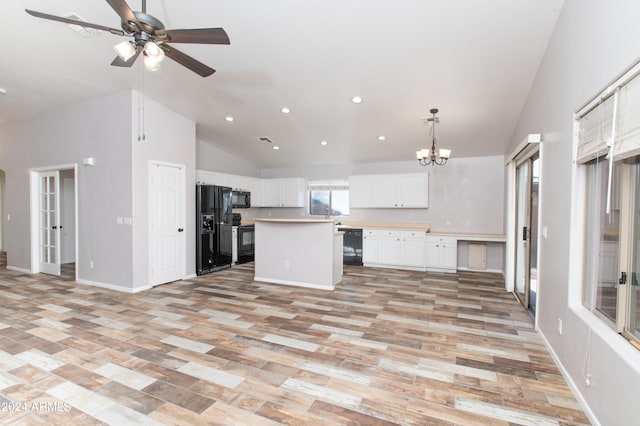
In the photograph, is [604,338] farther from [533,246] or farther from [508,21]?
[508,21]

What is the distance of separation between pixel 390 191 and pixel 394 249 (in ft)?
4.42

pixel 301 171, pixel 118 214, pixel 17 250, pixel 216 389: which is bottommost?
pixel 216 389

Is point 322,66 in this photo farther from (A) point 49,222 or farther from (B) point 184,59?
(A) point 49,222

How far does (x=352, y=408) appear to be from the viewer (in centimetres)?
202

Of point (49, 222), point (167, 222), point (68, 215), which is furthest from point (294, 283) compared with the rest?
point (68, 215)

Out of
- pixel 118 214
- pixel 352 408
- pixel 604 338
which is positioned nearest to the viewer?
pixel 604 338

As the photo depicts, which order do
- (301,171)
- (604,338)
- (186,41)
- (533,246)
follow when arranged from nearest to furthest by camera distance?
(604,338), (186,41), (533,246), (301,171)

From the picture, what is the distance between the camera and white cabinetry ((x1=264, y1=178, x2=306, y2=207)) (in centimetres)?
794

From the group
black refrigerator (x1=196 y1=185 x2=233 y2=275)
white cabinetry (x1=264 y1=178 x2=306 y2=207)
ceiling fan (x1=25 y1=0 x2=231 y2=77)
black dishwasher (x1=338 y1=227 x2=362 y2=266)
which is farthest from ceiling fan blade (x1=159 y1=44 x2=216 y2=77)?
white cabinetry (x1=264 y1=178 x2=306 y2=207)

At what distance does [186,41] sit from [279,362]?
8.97 ft

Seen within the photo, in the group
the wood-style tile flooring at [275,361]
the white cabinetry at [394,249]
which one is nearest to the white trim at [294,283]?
the wood-style tile flooring at [275,361]

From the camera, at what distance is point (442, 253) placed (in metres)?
6.31

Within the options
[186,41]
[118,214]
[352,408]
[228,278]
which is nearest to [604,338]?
[352,408]

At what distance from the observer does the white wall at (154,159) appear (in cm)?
476
